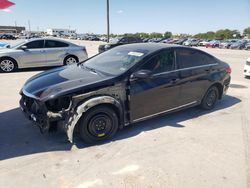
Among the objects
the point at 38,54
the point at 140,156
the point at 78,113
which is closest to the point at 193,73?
the point at 140,156

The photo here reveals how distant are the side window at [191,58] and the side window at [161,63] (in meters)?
0.20

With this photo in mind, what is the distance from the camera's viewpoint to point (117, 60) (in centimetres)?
426

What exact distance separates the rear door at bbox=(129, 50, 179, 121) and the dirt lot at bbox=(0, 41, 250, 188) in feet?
1.30

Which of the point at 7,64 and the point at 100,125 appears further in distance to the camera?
the point at 7,64

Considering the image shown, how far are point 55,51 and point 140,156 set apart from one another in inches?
303

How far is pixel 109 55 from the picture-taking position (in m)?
4.64

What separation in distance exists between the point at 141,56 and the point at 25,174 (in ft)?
8.40

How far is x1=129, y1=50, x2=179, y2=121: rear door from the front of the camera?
3801mm

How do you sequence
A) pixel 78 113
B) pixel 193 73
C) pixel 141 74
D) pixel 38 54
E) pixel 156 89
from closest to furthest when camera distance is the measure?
pixel 78 113
pixel 141 74
pixel 156 89
pixel 193 73
pixel 38 54

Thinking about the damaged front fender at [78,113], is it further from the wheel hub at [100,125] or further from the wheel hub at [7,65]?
the wheel hub at [7,65]

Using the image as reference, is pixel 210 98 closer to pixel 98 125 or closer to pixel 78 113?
pixel 98 125

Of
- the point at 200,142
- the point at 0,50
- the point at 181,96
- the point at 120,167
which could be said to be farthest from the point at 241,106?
the point at 0,50

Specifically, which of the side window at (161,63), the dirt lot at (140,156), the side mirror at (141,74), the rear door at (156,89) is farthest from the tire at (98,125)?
the side window at (161,63)

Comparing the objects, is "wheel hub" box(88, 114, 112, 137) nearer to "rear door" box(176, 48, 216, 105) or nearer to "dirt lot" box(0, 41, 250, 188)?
"dirt lot" box(0, 41, 250, 188)
